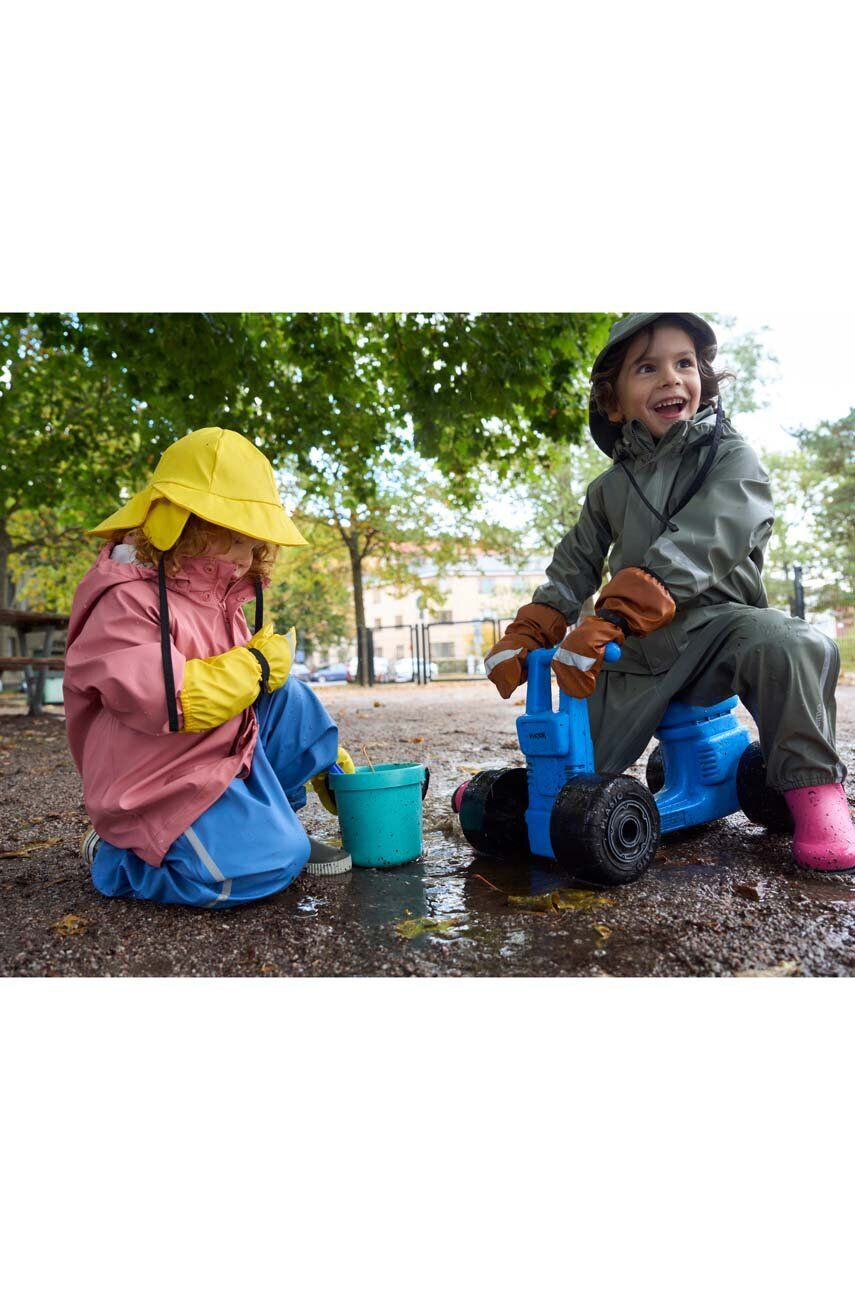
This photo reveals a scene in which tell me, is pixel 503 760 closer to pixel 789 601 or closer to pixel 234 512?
pixel 234 512

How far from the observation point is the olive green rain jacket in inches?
94.6

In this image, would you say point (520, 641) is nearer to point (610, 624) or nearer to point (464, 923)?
point (610, 624)

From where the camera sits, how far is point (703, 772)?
2715mm

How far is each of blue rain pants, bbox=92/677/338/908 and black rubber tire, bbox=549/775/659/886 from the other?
28.2 inches

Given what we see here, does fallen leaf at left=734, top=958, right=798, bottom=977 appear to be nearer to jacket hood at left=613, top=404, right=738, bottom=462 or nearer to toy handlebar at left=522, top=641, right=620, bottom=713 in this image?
toy handlebar at left=522, top=641, right=620, bottom=713

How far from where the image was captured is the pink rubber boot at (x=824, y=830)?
2.28 meters

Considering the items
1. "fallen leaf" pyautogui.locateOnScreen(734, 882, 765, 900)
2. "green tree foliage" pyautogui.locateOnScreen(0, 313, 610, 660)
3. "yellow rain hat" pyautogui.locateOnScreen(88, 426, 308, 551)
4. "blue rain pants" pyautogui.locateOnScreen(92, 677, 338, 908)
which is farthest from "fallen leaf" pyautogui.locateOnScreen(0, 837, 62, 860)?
"green tree foliage" pyautogui.locateOnScreen(0, 313, 610, 660)

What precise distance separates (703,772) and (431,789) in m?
1.68

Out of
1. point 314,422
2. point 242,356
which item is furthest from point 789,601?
point 242,356

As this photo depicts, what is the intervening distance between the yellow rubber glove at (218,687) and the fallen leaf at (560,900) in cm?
85

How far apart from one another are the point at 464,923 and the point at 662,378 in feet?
5.51

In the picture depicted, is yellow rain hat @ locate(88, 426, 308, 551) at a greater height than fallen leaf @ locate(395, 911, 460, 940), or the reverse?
yellow rain hat @ locate(88, 426, 308, 551)

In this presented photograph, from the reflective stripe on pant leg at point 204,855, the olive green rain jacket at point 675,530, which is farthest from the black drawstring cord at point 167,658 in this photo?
the olive green rain jacket at point 675,530

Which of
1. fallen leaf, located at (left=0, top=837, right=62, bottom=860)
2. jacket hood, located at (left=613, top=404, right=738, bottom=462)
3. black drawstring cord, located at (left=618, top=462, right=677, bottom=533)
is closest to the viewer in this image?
black drawstring cord, located at (left=618, top=462, right=677, bottom=533)
